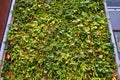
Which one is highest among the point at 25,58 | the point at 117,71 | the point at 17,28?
the point at 17,28

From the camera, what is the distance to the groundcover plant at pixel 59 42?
3250 millimetres

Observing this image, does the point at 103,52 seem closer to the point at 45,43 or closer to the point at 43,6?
the point at 45,43

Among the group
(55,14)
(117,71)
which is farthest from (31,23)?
(117,71)

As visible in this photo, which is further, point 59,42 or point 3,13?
point 3,13

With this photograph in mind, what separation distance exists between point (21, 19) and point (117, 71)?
6.42ft

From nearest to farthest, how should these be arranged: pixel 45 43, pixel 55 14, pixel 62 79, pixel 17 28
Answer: pixel 62 79 → pixel 45 43 → pixel 17 28 → pixel 55 14

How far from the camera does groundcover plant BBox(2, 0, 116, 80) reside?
3250 millimetres

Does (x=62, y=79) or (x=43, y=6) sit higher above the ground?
(x=43, y=6)

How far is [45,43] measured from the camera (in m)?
3.72

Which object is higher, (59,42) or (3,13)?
(3,13)

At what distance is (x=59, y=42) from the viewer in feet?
12.2

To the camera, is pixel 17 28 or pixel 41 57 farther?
pixel 17 28

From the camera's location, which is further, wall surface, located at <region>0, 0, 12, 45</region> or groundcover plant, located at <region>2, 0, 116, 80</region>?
wall surface, located at <region>0, 0, 12, 45</region>

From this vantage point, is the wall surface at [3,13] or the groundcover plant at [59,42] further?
the wall surface at [3,13]
